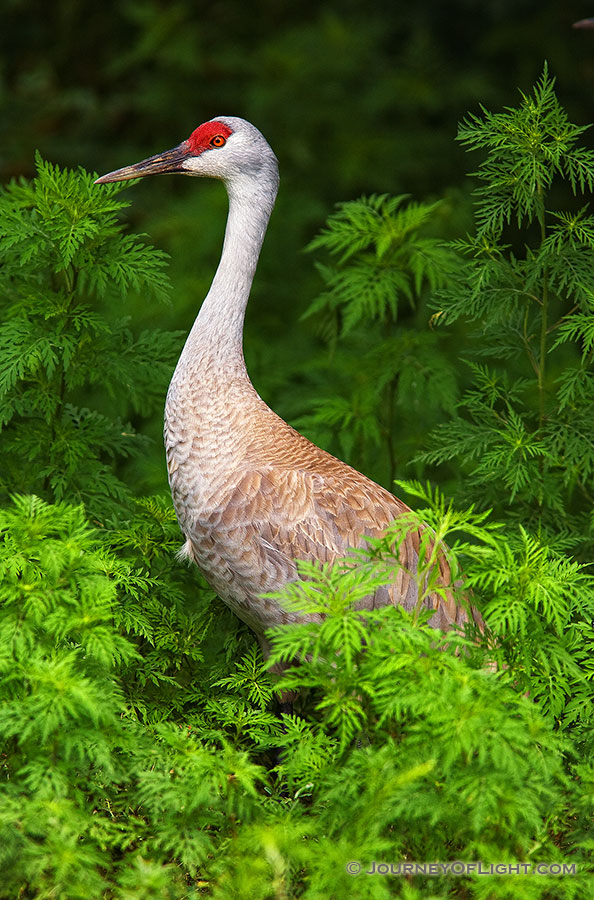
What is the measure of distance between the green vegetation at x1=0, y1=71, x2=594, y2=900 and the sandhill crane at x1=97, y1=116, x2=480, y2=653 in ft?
0.51

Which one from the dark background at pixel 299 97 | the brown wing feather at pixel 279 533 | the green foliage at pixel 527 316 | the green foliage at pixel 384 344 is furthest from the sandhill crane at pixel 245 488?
the dark background at pixel 299 97

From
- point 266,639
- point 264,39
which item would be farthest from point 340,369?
point 264,39

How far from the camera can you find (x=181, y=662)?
353cm

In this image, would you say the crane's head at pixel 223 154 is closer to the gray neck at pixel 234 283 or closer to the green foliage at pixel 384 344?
the gray neck at pixel 234 283

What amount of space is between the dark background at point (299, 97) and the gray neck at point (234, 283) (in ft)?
8.79

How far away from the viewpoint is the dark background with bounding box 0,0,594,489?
7.16m

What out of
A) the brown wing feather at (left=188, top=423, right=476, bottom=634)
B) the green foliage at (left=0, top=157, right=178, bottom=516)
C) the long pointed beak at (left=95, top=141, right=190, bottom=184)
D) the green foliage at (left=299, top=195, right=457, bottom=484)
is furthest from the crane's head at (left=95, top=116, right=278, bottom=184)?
the brown wing feather at (left=188, top=423, right=476, bottom=634)

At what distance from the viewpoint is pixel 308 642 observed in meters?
2.56

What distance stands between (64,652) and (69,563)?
217 mm

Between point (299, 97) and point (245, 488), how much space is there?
5.06m

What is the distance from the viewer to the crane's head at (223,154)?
392cm

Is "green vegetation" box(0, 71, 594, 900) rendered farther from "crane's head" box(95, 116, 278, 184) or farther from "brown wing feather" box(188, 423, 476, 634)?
"crane's head" box(95, 116, 278, 184)

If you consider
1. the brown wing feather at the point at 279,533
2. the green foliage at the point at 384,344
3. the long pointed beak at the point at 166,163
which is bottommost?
the brown wing feather at the point at 279,533

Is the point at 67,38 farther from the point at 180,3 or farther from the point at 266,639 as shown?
the point at 266,639
